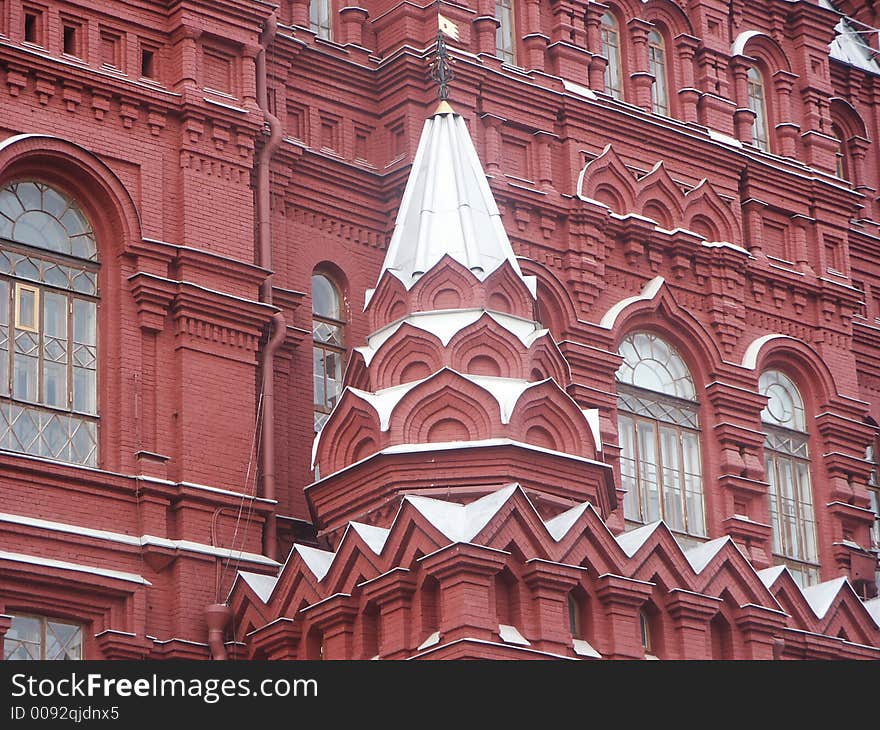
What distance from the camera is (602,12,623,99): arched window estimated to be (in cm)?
3166

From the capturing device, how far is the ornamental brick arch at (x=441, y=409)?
25.0 metres

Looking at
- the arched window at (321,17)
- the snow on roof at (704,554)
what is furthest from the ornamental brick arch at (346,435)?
the arched window at (321,17)

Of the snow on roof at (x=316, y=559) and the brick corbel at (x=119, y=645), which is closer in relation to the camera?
the brick corbel at (x=119, y=645)

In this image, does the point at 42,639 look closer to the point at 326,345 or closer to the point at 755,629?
the point at 326,345

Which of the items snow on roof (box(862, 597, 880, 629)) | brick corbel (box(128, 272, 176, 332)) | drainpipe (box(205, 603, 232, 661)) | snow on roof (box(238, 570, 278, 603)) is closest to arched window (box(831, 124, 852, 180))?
snow on roof (box(862, 597, 880, 629))

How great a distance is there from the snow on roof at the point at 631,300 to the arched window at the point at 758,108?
3.49 meters

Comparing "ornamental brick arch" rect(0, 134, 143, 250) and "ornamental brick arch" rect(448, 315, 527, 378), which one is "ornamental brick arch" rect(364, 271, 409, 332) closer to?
"ornamental brick arch" rect(448, 315, 527, 378)

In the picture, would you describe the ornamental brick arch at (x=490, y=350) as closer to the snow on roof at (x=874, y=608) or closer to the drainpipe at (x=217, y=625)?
the drainpipe at (x=217, y=625)

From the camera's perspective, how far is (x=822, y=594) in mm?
27797

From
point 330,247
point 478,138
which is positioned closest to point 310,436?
point 330,247

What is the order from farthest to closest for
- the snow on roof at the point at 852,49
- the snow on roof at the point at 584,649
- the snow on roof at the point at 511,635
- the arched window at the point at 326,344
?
the snow on roof at the point at 852,49 < the arched window at the point at 326,344 < the snow on roof at the point at 584,649 < the snow on roof at the point at 511,635

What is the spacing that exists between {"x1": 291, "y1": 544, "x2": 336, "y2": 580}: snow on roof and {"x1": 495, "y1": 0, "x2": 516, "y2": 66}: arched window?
8320 mm

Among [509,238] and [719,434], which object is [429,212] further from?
[719,434]

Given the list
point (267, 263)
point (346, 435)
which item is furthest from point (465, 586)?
point (267, 263)
